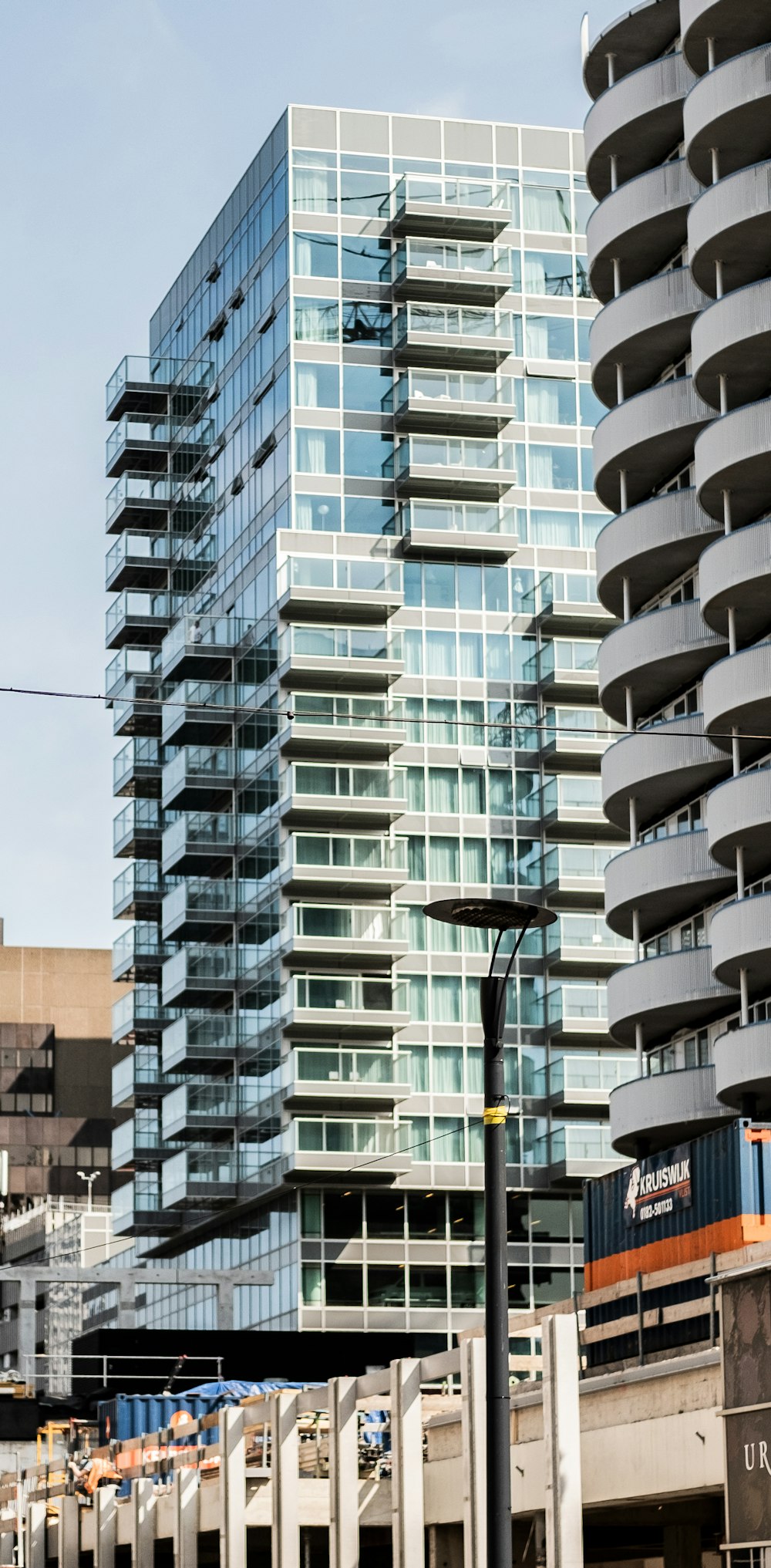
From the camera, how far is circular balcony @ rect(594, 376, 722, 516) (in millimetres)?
73812

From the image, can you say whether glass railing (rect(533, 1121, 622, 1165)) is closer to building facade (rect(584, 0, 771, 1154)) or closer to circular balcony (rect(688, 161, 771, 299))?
building facade (rect(584, 0, 771, 1154))

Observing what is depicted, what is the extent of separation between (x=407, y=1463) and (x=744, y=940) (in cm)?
3266

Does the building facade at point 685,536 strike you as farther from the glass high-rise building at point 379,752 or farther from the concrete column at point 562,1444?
the concrete column at point 562,1444

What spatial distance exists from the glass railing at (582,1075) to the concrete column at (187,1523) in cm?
5040

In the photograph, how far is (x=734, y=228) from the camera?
67.2m

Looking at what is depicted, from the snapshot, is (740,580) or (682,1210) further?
(740,580)

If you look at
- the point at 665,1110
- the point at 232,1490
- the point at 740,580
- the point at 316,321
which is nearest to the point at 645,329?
the point at 740,580

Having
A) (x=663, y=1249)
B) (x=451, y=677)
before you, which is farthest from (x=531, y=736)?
(x=663, y=1249)

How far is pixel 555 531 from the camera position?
99.4m

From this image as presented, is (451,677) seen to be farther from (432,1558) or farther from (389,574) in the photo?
(432,1558)

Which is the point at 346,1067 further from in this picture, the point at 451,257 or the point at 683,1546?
the point at 683,1546

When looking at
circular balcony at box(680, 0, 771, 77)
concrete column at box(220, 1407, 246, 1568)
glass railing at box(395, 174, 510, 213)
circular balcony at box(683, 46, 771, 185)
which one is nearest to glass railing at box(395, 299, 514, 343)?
glass railing at box(395, 174, 510, 213)

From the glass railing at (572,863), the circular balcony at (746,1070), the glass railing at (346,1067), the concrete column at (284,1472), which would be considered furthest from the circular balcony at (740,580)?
the concrete column at (284,1472)

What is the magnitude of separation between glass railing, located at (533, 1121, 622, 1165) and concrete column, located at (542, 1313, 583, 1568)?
61955mm
